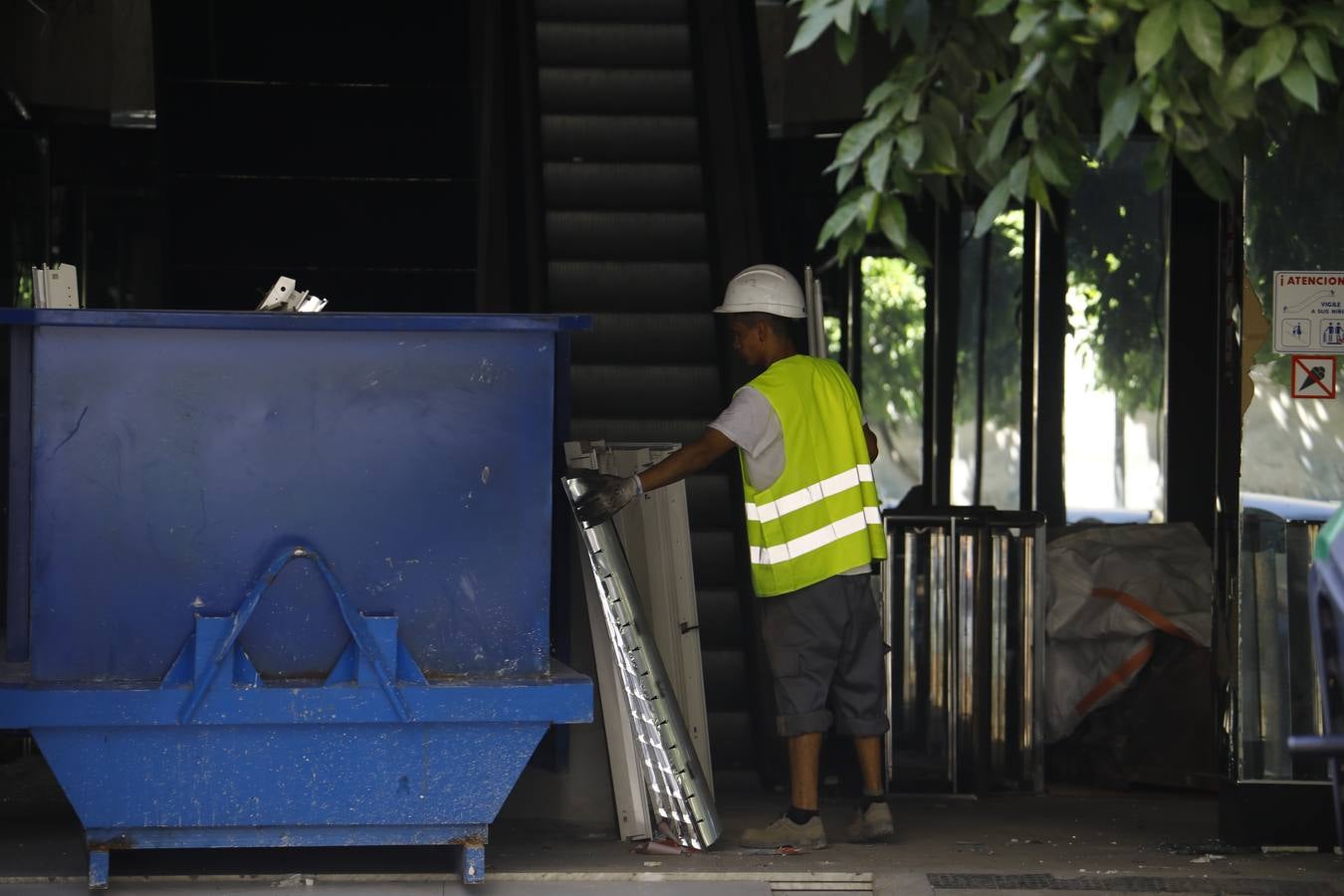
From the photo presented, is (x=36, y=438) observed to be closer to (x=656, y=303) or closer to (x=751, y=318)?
(x=751, y=318)

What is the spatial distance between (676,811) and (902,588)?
69.1 inches

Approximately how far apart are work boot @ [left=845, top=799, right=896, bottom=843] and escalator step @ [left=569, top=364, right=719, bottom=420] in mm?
2400

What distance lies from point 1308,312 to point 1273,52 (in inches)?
108

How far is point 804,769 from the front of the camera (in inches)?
215

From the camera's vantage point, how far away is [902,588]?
6.72 m

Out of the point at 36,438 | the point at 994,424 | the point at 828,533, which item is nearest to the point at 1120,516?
the point at 994,424

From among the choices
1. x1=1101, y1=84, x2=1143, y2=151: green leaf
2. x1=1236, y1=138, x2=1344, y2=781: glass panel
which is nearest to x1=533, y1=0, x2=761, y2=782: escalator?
x1=1236, y1=138, x2=1344, y2=781: glass panel

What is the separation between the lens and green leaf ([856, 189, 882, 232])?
126 inches

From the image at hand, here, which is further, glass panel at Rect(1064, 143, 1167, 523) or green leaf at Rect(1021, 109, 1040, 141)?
glass panel at Rect(1064, 143, 1167, 523)

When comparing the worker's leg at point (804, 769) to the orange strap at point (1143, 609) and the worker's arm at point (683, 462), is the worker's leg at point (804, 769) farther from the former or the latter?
the orange strap at point (1143, 609)

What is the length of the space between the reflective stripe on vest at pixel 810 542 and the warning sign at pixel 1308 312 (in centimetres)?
144

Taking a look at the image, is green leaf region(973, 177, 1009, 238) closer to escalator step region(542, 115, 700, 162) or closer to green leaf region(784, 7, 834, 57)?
green leaf region(784, 7, 834, 57)

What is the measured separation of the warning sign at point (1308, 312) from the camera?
552 cm

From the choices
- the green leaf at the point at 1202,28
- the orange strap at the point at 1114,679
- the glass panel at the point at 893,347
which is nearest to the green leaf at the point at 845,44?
the green leaf at the point at 1202,28
